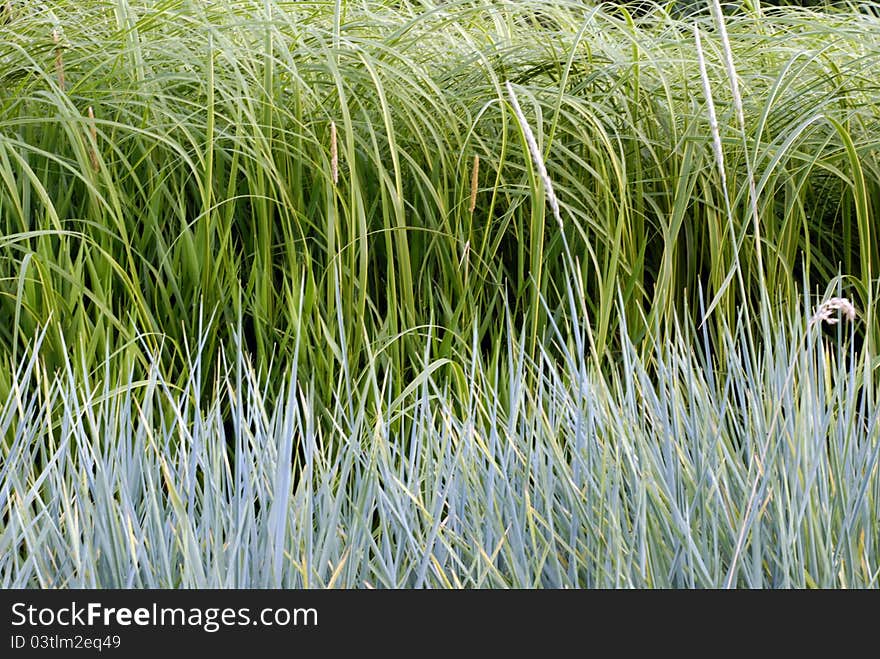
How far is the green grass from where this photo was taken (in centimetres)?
119

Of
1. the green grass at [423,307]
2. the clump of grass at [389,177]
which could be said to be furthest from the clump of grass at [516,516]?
the clump of grass at [389,177]

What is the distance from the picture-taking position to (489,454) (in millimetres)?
1284

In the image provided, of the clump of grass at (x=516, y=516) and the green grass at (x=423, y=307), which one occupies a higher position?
the green grass at (x=423, y=307)

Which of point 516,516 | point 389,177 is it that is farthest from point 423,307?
point 516,516

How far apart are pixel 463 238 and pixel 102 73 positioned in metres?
1.08

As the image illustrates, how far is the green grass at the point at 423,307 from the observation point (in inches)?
46.9

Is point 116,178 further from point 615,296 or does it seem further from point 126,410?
point 615,296

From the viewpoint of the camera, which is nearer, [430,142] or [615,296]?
[615,296]

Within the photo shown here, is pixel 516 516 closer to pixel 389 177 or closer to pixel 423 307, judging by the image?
pixel 423 307

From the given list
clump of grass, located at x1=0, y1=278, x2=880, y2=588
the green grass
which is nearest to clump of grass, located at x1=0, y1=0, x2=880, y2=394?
the green grass

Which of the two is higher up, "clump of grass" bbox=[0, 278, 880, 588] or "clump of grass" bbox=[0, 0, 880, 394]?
"clump of grass" bbox=[0, 0, 880, 394]

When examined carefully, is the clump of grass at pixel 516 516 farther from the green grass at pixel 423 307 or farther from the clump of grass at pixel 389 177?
the clump of grass at pixel 389 177

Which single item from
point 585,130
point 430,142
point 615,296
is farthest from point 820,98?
point 430,142

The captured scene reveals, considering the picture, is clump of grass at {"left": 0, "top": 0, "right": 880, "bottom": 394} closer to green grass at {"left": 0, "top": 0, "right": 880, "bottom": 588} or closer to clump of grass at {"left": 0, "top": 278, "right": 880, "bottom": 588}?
green grass at {"left": 0, "top": 0, "right": 880, "bottom": 588}
